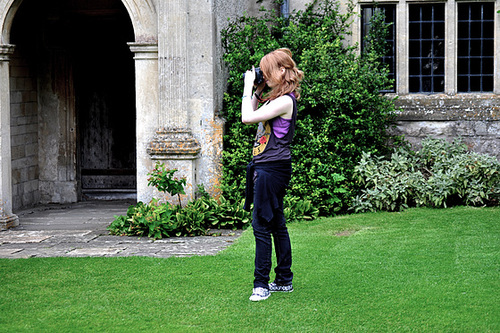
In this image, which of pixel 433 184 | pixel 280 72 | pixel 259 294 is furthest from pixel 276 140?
pixel 433 184

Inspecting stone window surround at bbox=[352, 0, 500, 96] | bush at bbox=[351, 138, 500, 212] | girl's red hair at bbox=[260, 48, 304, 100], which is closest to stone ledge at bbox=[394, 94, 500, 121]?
stone window surround at bbox=[352, 0, 500, 96]

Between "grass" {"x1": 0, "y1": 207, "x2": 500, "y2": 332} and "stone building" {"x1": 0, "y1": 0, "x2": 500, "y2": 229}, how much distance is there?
2282 millimetres

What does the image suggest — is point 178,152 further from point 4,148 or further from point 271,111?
point 271,111

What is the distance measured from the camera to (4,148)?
977cm

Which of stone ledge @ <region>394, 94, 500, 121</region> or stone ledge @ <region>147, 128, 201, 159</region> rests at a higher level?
stone ledge @ <region>394, 94, 500, 121</region>

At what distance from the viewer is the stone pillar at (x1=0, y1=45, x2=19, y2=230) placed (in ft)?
31.8

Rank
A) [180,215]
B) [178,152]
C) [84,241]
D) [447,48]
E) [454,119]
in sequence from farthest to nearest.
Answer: [447,48], [454,119], [178,152], [180,215], [84,241]

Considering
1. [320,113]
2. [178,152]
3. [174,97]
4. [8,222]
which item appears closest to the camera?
[178,152]

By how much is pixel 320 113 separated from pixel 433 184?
1.88m

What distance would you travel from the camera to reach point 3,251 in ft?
26.3

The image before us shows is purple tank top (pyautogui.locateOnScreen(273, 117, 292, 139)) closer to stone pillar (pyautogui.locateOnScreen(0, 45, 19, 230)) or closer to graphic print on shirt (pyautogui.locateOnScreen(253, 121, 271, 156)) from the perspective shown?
graphic print on shirt (pyautogui.locateOnScreen(253, 121, 271, 156))

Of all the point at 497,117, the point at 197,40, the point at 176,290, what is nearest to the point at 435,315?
the point at 176,290

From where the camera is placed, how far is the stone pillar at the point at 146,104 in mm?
9688

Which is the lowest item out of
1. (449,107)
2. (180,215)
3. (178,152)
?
(180,215)
